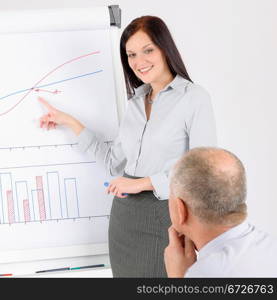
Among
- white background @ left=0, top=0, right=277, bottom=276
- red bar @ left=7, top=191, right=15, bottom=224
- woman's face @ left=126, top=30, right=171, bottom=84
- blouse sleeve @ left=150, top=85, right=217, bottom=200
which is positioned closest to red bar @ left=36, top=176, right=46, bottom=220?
red bar @ left=7, top=191, right=15, bottom=224

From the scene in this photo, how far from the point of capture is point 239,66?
3051mm

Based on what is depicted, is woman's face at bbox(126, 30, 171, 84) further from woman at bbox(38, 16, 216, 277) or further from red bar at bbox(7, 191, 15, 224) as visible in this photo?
red bar at bbox(7, 191, 15, 224)

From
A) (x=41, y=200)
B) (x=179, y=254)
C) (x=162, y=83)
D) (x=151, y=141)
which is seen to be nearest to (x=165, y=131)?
(x=151, y=141)

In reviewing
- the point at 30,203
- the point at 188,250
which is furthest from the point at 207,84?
the point at 188,250

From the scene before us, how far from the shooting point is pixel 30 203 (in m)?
1.94

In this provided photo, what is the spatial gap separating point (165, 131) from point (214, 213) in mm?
738

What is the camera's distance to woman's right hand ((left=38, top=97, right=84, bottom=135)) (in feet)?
6.44

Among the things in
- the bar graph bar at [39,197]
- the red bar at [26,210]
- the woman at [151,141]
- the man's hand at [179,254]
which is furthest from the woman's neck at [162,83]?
the man's hand at [179,254]

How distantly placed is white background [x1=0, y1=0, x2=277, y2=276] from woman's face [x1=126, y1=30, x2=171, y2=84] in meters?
1.05

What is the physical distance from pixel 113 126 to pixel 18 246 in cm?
60

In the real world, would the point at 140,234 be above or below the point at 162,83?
below

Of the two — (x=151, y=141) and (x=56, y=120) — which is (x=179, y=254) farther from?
(x=56, y=120)
